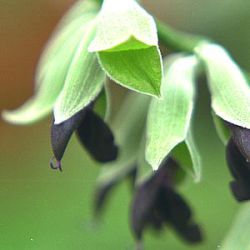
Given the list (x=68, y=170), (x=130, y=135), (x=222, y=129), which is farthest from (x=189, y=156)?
(x=68, y=170)

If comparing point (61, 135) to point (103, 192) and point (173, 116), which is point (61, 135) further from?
point (103, 192)

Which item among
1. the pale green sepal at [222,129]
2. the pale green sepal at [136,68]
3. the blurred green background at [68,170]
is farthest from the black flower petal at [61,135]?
the blurred green background at [68,170]

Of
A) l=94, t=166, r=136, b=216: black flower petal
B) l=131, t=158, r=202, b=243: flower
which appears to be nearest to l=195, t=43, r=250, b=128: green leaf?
l=131, t=158, r=202, b=243: flower

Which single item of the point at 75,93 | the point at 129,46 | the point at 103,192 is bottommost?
the point at 103,192

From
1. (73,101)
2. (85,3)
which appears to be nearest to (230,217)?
(85,3)

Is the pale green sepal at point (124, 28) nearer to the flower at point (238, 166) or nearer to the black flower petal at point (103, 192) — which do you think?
the flower at point (238, 166)

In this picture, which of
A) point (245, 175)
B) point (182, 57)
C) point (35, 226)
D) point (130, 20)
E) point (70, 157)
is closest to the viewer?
point (130, 20)

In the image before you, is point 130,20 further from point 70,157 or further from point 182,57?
point 70,157
